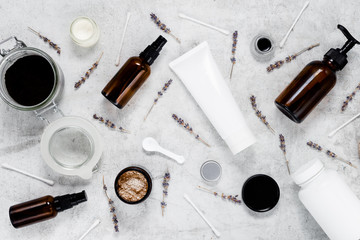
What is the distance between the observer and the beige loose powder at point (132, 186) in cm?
103

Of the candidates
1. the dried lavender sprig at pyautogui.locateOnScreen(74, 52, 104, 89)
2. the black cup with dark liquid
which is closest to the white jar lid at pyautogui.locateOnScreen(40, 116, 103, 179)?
the dried lavender sprig at pyautogui.locateOnScreen(74, 52, 104, 89)

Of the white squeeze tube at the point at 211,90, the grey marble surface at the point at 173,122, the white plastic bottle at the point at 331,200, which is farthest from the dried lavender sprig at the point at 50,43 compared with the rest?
the white plastic bottle at the point at 331,200

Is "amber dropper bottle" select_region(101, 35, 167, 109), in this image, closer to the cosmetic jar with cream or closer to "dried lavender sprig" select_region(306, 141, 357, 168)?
the cosmetic jar with cream

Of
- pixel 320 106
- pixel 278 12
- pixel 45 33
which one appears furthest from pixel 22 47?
pixel 320 106

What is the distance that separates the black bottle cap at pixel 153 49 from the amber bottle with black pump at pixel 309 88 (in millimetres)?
323

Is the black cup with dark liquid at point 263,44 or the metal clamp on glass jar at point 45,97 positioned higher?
the black cup with dark liquid at point 263,44

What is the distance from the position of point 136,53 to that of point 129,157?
0.27 metres

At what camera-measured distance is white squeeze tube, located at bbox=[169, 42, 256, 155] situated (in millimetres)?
1022

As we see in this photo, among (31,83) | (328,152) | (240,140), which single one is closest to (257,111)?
(240,140)

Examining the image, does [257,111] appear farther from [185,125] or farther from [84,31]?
[84,31]

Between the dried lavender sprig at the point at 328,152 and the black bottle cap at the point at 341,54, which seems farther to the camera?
the dried lavender sprig at the point at 328,152

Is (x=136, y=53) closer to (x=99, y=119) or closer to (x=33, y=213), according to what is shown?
(x=99, y=119)

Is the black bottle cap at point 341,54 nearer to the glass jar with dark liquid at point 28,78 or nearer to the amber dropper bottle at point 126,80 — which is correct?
the amber dropper bottle at point 126,80

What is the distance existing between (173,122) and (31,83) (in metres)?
0.36
